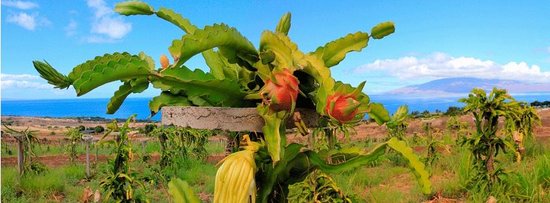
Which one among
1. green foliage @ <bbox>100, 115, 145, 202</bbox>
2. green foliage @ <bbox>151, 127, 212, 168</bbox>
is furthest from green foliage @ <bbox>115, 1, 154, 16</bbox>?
green foliage @ <bbox>151, 127, 212, 168</bbox>

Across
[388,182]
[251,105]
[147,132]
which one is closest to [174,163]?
[147,132]

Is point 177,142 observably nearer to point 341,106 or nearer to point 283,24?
point 283,24

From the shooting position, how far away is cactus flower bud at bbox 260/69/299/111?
0.84 meters

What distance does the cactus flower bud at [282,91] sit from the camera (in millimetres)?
839

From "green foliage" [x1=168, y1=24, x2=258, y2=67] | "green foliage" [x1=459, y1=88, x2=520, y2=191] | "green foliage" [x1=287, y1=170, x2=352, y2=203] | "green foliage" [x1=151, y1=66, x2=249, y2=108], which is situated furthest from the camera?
"green foliage" [x1=459, y1=88, x2=520, y2=191]

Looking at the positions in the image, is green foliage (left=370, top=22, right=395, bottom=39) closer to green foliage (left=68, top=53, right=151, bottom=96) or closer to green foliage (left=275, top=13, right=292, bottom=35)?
green foliage (left=275, top=13, right=292, bottom=35)

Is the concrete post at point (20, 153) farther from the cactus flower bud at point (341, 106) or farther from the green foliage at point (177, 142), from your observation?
the cactus flower bud at point (341, 106)

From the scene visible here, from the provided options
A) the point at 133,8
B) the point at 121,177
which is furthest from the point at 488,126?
the point at 133,8

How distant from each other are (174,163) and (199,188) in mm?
1215

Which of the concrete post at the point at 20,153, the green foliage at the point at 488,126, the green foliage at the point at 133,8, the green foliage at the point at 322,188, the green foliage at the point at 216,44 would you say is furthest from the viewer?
the concrete post at the point at 20,153

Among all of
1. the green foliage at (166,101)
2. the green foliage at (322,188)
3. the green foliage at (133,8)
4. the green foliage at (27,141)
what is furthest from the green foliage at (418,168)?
the green foliage at (27,141)

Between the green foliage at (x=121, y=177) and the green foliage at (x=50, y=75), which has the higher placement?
the green foliage at (x=50, y=75)

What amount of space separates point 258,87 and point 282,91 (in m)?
0.10

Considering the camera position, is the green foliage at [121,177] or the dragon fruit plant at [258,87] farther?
the green foliage at [121,177]
